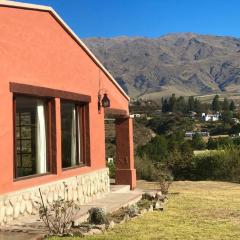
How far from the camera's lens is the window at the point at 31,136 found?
9656 millimetres

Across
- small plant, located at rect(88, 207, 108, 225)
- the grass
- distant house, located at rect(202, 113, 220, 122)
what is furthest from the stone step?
distant house, located at rect(202, 113, 220, 122)

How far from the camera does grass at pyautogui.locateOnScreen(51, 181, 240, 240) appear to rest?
28.6ft

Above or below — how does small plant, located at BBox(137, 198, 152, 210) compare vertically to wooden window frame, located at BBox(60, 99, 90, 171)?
below

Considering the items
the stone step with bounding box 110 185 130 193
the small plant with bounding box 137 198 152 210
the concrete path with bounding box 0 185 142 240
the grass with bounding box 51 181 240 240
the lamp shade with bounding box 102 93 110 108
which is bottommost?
the grass with bounding box 51 181 240 240

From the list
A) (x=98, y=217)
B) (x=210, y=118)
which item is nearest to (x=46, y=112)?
(x=98, y=217)

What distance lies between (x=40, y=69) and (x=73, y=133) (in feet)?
8.62

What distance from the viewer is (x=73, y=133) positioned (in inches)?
491

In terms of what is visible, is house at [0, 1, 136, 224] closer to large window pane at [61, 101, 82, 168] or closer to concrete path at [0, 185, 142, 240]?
large window pane at [61, 101, 82, 168]

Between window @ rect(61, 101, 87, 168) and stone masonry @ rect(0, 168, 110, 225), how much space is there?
0.49m

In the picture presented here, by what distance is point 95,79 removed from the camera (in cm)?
1373

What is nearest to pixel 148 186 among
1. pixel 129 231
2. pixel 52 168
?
pixel 52 168

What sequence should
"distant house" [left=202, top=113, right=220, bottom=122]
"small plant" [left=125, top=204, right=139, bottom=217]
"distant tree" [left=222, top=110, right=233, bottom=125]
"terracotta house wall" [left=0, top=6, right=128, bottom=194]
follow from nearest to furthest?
"terracotta house wall" [left=0, top=6, right=128, bottom=194] → "small plant" [left=125, top=204, right=139, bottom=217] → "distant tree" [left=222, top=110, right=233, bottom=125] → "distant house" [left=202, top=113, right=220, bottom=122]

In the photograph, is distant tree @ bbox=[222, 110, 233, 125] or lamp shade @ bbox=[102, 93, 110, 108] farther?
distant tree @ bbox=[222, 110, 233, 125]

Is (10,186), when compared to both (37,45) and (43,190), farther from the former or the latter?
(37,45)
